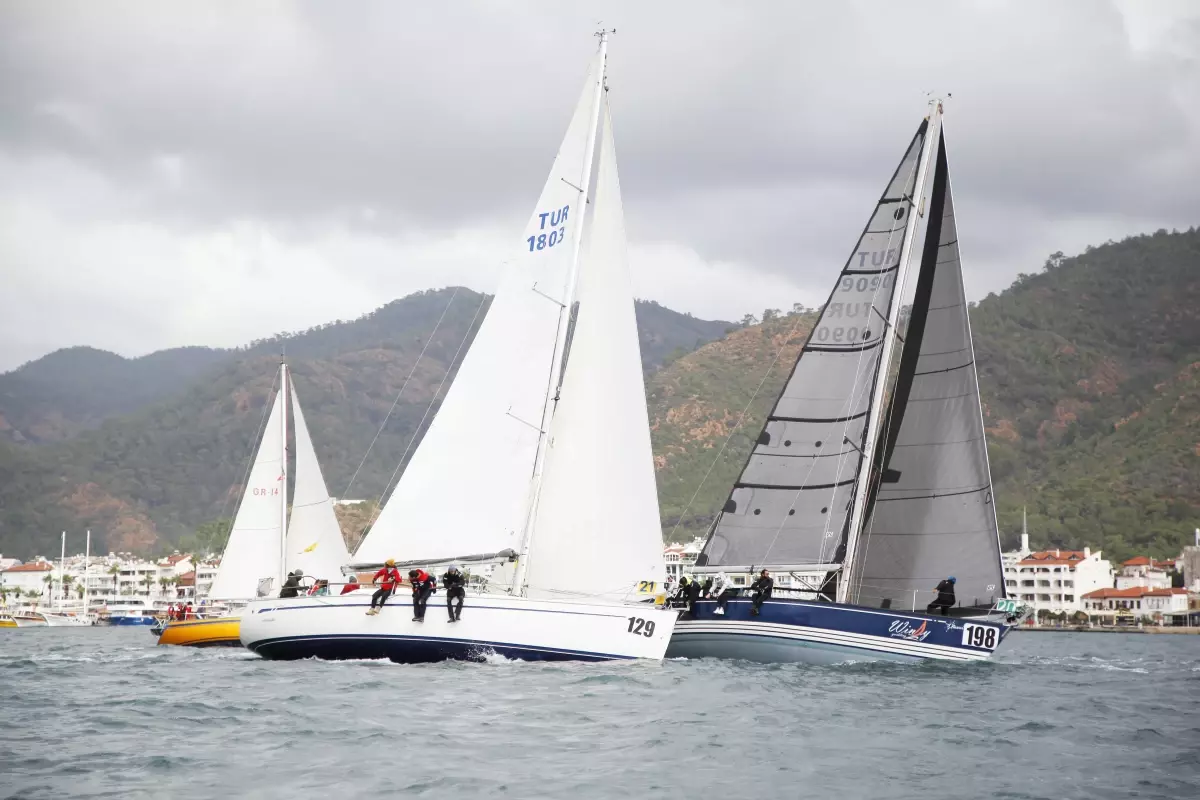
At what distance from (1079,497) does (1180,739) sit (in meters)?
114

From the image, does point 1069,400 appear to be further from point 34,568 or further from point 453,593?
point 453,593

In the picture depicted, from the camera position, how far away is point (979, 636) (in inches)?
1010

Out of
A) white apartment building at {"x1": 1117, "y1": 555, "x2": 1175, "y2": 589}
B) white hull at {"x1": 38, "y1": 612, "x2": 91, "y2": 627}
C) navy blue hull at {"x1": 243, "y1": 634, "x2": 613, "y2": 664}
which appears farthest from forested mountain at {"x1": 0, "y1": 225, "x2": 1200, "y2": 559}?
navy blue hull at {"x1": 243, "y1": 634, "x2": 613, "y2": 664}

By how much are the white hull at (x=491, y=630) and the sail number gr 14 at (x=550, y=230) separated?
650cm

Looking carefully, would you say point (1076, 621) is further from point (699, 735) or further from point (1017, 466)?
point (699, 735)

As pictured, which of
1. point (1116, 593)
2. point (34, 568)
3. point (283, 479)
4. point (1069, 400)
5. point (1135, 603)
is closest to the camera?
point (283, 479)

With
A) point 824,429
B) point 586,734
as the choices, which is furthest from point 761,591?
point 586,734

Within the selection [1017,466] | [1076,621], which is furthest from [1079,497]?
[1076,621]

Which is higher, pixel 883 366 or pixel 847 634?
pixel 883 366

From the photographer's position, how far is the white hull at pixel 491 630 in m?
22.5

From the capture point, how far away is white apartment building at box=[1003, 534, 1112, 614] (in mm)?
105438

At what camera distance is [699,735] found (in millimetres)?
15953

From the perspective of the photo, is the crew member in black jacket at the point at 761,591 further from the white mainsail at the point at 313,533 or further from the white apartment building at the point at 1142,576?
the white apartment building at the point at 1142,576

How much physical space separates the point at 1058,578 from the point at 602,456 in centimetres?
9044
